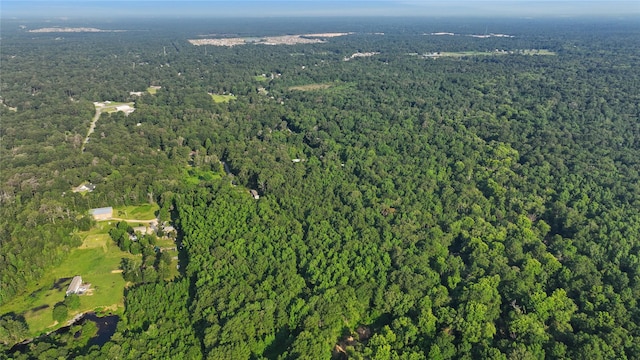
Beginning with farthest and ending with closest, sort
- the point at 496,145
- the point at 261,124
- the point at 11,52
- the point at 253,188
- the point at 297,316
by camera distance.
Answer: the point at 11,52, the point at 261,124, the point at 496,145, the point at 253,188, the point at 297,316

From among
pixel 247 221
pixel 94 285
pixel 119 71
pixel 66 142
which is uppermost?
pixel 119 71

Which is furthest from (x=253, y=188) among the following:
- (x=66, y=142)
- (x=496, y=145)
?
(x=496, y=145)

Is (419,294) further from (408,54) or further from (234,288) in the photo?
(408,54)

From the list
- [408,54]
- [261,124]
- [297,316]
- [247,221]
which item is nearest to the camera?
[297,316]

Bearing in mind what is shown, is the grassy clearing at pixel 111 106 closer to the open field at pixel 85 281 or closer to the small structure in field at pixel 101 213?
the small structure in field at pixel 101 213

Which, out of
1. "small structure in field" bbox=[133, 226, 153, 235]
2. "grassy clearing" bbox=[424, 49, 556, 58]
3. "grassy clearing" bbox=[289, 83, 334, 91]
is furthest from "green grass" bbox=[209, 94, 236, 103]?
"grassy clearing" bbox=[424, 49, 556, 58]
